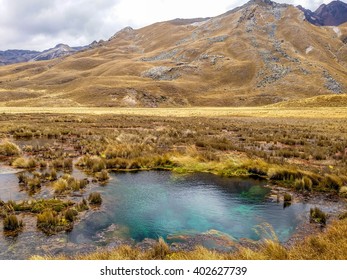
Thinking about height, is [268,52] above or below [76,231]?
above

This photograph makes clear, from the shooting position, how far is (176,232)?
12.3 m

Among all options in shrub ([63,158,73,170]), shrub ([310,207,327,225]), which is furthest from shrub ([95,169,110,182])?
shrub ([310,207,327,225])

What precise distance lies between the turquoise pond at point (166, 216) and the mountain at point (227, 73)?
93757 mm

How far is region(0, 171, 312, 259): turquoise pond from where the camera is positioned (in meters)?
11.3

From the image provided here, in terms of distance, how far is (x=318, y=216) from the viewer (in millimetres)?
13188

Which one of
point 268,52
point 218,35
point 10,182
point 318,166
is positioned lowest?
point 318,166

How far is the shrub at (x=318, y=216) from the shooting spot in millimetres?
12961

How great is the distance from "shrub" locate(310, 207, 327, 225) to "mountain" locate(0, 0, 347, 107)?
326 ft

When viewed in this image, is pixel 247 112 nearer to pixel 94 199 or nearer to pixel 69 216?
pixel 94 199

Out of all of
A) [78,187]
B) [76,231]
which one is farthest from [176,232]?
[78,187]

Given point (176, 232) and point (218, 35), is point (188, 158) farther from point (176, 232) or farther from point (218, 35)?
point (218, 35)

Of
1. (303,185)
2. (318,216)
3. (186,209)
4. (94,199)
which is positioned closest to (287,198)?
(303,185)

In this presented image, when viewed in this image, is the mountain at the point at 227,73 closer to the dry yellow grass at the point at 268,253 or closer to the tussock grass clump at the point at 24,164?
the tussock grass clump at the point at 24,164
